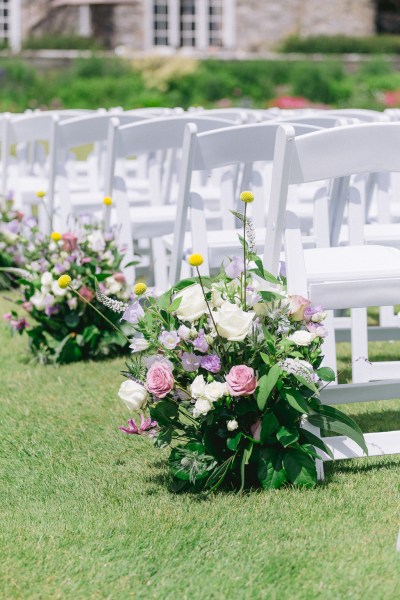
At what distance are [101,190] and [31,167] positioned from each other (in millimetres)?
1085

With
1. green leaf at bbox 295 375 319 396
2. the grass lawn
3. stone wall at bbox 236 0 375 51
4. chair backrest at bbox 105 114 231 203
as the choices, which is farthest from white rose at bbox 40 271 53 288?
stone wall at bbox 236 0 375 51

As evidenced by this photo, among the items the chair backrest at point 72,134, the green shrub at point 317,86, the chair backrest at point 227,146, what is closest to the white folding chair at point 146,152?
the chair backrest at point 72,134

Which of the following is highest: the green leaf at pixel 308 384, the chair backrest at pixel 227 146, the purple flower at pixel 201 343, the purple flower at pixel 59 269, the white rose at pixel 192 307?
the chair backrest at pixel 227 146

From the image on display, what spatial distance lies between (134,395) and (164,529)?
Answer: 1.28 feet

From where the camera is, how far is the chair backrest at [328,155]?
9.39 ft

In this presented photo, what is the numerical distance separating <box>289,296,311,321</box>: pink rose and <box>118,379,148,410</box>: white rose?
45 cm

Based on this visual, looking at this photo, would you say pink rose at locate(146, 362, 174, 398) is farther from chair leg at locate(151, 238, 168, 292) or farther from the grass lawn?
chair leg at locate(151, 238, 168, 292)

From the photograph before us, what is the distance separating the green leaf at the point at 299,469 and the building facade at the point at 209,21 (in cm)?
2588

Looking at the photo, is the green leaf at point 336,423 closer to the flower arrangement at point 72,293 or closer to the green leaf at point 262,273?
the green leaf at point 262,273

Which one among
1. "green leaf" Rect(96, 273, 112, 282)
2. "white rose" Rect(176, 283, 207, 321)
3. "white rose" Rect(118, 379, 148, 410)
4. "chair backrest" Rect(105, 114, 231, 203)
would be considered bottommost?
"green leaf" Rect(96, 273, 112, 282)

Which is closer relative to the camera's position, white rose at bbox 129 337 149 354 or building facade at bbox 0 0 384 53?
white rose at bbox 129 337 149 354

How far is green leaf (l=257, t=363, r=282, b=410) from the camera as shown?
9.08ft

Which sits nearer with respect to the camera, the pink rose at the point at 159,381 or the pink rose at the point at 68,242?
the pink rose at the point at 159,381

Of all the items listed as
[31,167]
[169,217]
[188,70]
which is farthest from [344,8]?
[169,217]
